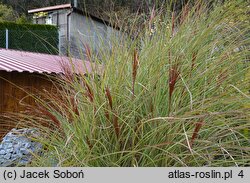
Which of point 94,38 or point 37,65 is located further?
point 37,65

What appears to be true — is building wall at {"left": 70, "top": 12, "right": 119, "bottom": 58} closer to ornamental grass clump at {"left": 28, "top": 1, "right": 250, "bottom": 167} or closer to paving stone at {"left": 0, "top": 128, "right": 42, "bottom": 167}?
ornamental grass clump at {"left": 28, "top": 1, "right": 250, "bottom": 167}

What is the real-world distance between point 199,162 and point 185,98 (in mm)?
375

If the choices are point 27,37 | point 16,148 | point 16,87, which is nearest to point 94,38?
point 16,148

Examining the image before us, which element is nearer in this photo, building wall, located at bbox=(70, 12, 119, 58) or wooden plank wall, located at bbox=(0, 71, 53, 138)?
building wall, located at bbox=(70, 12, 119, 58)

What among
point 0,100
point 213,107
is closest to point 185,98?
point 213,107

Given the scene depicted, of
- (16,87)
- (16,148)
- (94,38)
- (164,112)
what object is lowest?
(16,87)

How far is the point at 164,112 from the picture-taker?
1.71 metres

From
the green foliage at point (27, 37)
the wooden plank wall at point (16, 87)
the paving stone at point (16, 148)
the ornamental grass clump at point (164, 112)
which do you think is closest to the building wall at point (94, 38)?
the ornamental grass clump at point (164, 112)

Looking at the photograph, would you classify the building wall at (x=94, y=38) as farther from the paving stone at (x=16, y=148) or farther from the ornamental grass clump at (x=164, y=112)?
the paving stone at (x=16, y=148)

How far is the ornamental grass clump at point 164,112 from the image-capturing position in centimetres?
155

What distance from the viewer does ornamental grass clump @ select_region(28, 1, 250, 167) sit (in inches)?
61.1

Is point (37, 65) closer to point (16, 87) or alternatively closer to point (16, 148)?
point (16, 87)

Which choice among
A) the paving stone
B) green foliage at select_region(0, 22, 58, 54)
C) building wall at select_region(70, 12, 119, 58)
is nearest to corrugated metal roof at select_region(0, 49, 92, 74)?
building wall at select_region(70, 12, 119, 58)

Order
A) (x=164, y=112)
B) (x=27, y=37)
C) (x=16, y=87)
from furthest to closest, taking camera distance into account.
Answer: (x=27, y=37) < (x=16, y=87) < (x=164, y=112)
